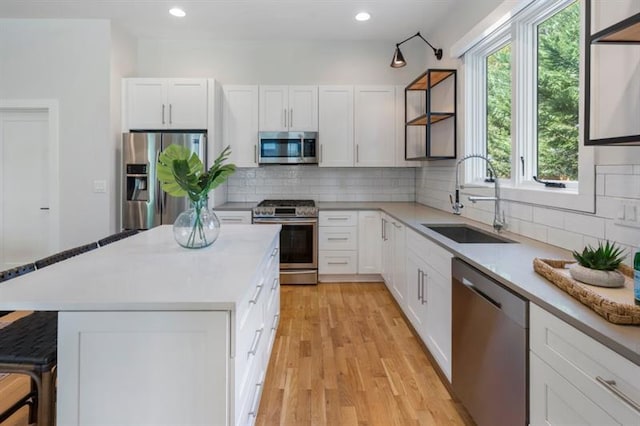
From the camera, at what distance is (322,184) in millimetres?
5117

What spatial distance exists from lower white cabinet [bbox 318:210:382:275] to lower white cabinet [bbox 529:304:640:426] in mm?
3172

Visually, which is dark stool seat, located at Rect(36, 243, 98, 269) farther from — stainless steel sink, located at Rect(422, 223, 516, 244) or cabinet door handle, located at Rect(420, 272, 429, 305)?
stainless steel sink, located at Rect(422, 223, 516, 244)

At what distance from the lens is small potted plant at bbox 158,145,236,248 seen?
1.90m

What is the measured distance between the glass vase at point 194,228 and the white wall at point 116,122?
2631 mm

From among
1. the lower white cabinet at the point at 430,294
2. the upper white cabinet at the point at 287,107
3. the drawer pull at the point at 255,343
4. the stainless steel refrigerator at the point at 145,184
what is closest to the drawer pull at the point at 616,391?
the lower white cabinet at the point at 430,294

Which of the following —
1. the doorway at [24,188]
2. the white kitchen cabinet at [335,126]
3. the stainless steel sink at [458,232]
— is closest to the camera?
the stainless steel sink at [458,232]

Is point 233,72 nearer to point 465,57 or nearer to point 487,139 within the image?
point 465,57

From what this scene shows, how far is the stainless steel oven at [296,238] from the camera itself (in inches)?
171

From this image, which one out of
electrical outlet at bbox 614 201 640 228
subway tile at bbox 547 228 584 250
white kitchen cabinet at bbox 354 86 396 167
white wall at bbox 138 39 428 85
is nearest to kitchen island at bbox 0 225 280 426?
electrical outlet at bbox 614 201 640 228

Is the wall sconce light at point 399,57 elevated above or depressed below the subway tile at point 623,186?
above

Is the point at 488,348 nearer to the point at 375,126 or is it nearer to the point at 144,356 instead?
the point at 144,356

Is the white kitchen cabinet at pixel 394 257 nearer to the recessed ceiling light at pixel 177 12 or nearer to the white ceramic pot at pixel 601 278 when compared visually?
the white ceramic pot at pixel 601 278

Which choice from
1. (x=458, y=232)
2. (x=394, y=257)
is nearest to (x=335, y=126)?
(x=394, y=257)

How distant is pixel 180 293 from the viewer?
50.7 inches
